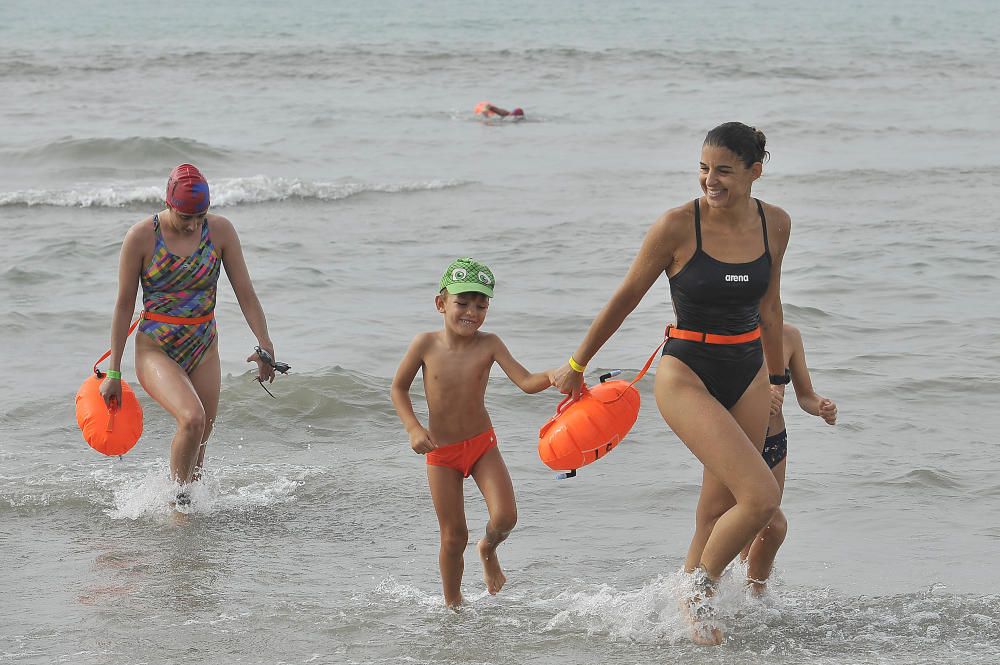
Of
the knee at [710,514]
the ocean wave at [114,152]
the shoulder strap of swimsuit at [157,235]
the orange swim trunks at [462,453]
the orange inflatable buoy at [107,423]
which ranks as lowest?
the ocean wave at [114,152]

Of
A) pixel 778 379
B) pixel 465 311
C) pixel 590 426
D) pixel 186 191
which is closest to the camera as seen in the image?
pixel 590 426

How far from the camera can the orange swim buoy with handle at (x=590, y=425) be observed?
213 inches

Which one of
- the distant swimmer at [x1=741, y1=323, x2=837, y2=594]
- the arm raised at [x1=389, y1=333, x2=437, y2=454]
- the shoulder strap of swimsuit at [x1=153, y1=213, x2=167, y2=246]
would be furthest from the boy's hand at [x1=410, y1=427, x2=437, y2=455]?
the shoulder strap of swimsuit at [x1=153, y1=213, x2=167, y2=246]

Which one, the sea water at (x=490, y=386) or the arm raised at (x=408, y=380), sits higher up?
the arm raised at (x=408, y=380)

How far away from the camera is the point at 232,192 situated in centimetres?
1823

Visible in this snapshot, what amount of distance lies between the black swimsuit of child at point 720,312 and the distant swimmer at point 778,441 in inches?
17.7

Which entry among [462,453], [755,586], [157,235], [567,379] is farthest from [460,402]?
[157,235]

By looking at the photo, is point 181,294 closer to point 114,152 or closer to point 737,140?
point 737,140

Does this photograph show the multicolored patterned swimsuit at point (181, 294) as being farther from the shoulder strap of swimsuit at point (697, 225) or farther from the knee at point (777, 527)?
the knee at point (777, 527)

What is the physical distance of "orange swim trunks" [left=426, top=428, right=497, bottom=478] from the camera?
5594mm

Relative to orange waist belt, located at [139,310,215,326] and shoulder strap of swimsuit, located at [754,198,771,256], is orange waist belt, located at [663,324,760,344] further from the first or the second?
orange waist belt, located at [139,310,215,326]

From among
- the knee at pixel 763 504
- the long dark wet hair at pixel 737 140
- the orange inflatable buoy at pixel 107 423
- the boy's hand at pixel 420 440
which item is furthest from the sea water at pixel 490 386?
the long dark wet hair at pixel 737 140

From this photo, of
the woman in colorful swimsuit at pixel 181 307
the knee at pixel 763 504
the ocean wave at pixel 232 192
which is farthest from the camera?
the ocean wave at pixel 232 192

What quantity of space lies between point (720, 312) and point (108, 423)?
3.42 meters
